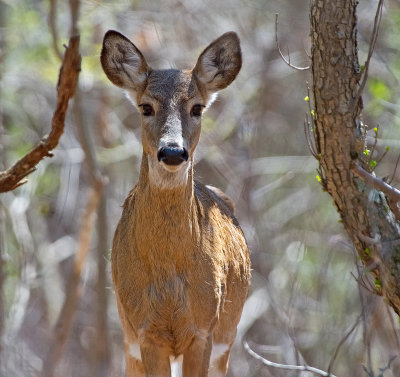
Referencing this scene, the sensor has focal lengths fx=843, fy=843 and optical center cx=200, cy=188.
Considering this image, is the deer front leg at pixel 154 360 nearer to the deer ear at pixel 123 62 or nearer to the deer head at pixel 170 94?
the deer head at pixel 170 94

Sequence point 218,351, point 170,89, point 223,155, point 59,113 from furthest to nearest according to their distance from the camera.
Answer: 1. point 223,155
2. point 218,351
3. point 59,113
4. point 170,89

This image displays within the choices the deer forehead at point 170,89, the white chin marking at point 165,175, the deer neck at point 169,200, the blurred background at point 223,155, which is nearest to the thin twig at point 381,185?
the white chin marking at point 165,175

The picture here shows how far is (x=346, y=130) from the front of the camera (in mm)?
6355

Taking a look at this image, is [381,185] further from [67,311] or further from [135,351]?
[67,311]

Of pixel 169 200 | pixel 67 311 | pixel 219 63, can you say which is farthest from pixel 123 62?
pixel 67 311

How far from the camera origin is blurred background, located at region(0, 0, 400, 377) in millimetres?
12609

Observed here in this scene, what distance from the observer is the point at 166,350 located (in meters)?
7.08

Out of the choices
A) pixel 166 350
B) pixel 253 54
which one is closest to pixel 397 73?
pixel 253 54

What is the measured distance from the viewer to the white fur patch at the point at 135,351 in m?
7.41

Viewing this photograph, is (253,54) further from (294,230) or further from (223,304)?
(223,304)

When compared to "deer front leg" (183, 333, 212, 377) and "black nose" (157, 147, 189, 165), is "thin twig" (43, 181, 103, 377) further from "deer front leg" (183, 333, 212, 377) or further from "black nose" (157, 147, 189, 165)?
"black nose" (157, 147, 189, 165)

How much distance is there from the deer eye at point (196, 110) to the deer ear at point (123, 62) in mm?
610

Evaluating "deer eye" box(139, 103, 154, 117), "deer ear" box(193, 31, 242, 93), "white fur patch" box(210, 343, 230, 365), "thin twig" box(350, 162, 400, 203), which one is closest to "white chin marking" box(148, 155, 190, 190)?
"deer eye" box(139, 103, 154, 117)

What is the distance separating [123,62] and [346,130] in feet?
7.61
